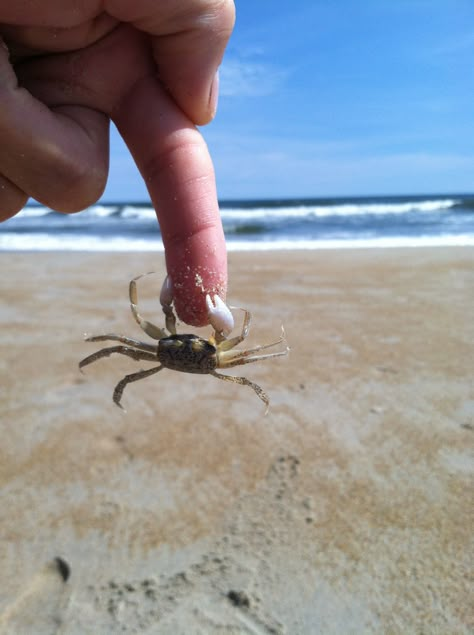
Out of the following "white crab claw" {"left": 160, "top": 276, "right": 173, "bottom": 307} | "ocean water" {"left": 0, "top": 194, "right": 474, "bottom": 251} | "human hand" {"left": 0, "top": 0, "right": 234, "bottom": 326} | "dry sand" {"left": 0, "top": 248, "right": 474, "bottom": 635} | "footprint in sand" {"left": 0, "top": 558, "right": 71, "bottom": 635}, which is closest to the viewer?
"human hand" {"left": 0, "top": 0, "right": 234, "bottom": 326}

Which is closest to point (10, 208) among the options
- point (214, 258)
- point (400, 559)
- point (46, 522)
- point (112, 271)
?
point (214, 258)

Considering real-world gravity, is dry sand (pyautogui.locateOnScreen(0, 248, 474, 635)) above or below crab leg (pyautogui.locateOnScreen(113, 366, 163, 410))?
below

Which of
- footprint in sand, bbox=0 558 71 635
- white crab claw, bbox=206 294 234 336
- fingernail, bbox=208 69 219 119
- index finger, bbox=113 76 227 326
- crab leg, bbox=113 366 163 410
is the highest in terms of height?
fingernail, bbox=208 69 219 119

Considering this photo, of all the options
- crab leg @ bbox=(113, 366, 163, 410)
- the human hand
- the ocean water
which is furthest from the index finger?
the ocean water

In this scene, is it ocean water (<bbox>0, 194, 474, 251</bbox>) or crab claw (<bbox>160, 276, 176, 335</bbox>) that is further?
ocean water (<bbox>0, 194, 474, 251</bbox>)

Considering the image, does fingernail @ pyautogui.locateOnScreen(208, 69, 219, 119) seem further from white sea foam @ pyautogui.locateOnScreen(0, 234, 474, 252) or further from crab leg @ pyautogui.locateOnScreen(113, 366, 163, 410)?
white sea foam @ pyautogui.locateOnScreen(0, 234, 474, 252)

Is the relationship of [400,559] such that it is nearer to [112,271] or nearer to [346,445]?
[346,445]

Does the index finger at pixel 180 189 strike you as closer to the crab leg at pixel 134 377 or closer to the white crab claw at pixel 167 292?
the white crab claw at pixel 167 292
